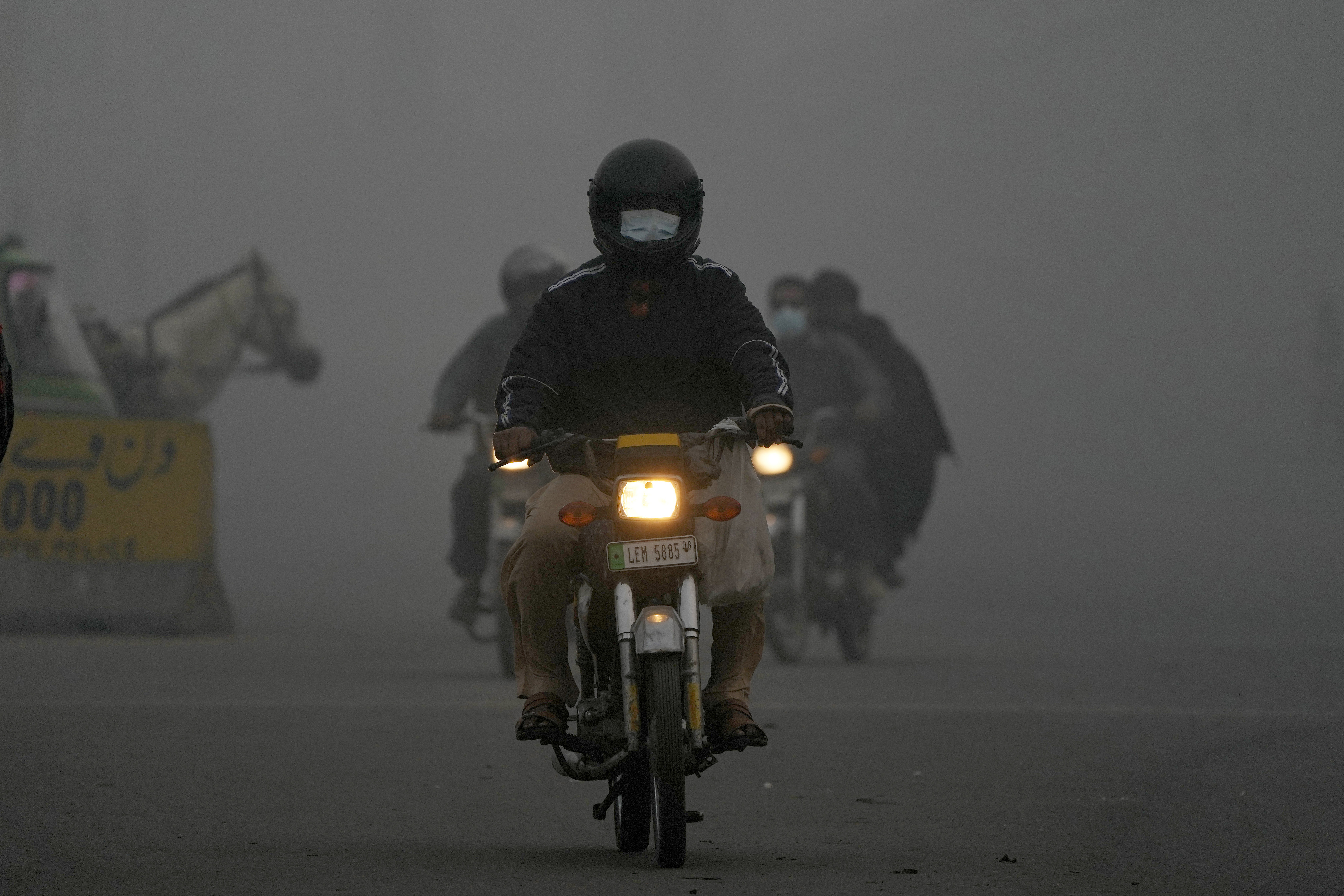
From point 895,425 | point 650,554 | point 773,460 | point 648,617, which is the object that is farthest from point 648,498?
point 895,425

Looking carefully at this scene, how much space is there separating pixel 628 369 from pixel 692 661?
873mm

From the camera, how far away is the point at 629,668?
18.1 ft

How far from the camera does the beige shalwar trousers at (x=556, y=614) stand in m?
5.80

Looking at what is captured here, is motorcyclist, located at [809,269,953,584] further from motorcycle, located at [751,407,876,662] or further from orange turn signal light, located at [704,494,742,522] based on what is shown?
orange turn signal light, located at [704,494,742,522]

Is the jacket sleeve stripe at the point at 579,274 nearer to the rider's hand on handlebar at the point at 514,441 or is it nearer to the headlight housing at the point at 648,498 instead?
the rider's hand on handlebar at the point at 514,441

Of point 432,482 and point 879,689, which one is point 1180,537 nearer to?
point 432,482

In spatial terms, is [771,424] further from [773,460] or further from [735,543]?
[773,460]

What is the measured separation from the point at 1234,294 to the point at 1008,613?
278 ft

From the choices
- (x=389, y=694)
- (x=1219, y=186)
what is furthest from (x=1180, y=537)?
(x=1219, y=186)

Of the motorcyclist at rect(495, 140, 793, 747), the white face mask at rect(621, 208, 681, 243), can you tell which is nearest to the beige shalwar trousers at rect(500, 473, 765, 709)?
the motorcyclist at rect(495, 140, 793, 747)

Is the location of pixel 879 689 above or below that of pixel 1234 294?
below

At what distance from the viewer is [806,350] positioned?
16.0 metres

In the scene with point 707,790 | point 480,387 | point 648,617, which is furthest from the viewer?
point 480,387

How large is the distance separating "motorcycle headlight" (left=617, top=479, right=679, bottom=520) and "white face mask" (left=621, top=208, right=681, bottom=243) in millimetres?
750
